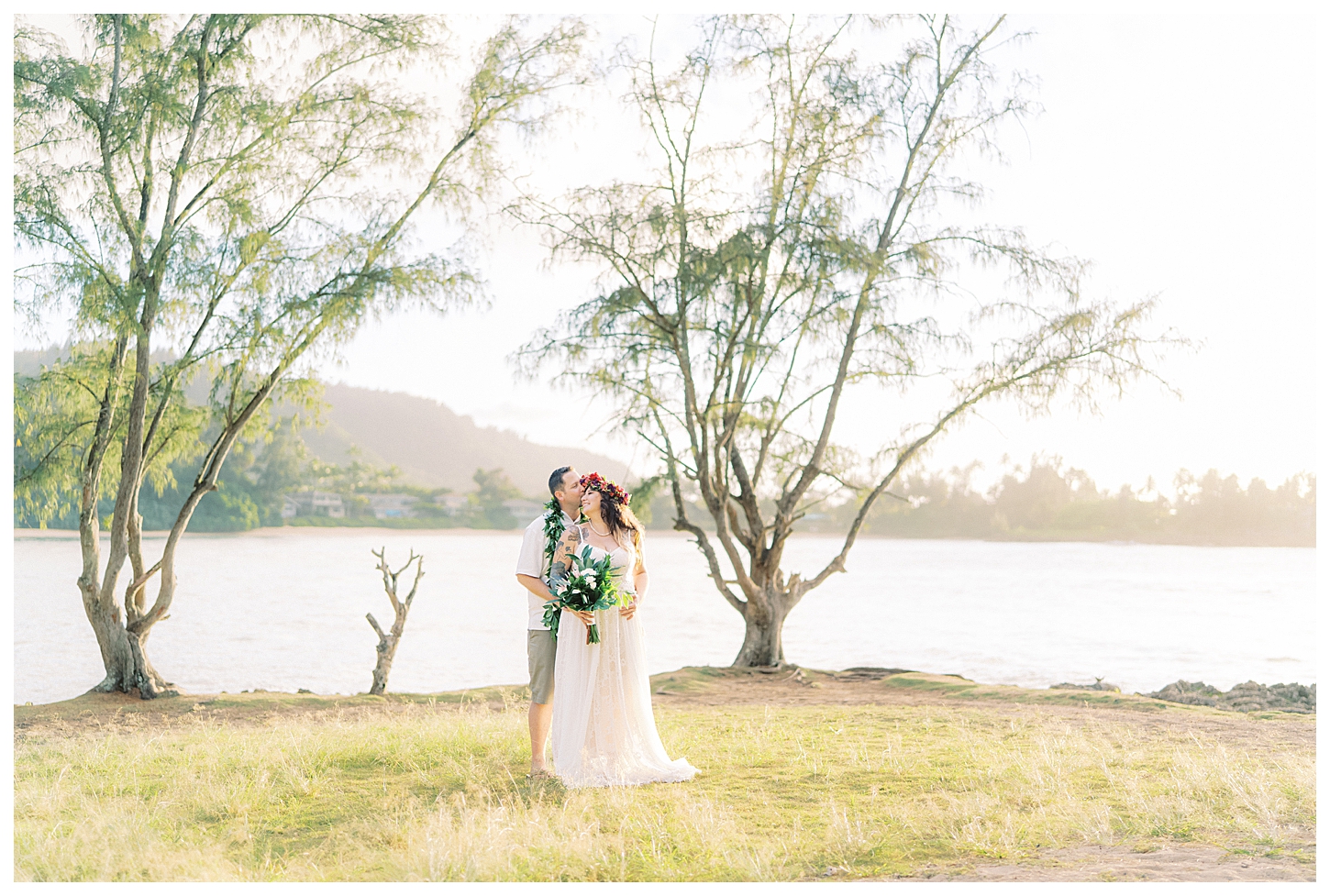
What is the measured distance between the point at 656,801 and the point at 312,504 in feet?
190

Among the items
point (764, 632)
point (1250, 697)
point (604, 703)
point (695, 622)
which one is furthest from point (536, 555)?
point (695, 622)

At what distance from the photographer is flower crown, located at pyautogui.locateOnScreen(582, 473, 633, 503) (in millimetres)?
5660

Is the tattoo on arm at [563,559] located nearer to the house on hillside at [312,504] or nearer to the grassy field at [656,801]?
the grassy field at [656,801]

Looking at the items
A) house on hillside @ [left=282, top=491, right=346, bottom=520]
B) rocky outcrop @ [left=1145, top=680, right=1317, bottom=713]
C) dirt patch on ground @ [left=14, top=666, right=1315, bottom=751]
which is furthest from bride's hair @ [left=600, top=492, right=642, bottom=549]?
house on hillside @ [left=282, top=491, right=346, bottom=520]

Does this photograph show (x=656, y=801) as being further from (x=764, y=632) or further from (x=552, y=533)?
(x=764, y=632)

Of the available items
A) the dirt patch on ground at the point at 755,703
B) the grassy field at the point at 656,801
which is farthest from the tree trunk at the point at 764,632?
the grassy field at the point at 656,801

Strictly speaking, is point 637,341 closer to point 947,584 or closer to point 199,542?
point 947,584

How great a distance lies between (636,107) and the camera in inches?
496

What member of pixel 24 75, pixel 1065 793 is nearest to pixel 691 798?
pixel 1065 793

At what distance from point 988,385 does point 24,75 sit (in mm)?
11455

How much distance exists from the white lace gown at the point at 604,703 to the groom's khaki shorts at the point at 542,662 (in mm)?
84

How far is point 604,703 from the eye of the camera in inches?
221

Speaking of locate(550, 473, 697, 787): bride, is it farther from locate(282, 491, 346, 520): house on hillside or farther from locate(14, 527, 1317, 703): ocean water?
locate(282, 491, 346, 520): house on hillside

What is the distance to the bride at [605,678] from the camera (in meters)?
5.55
